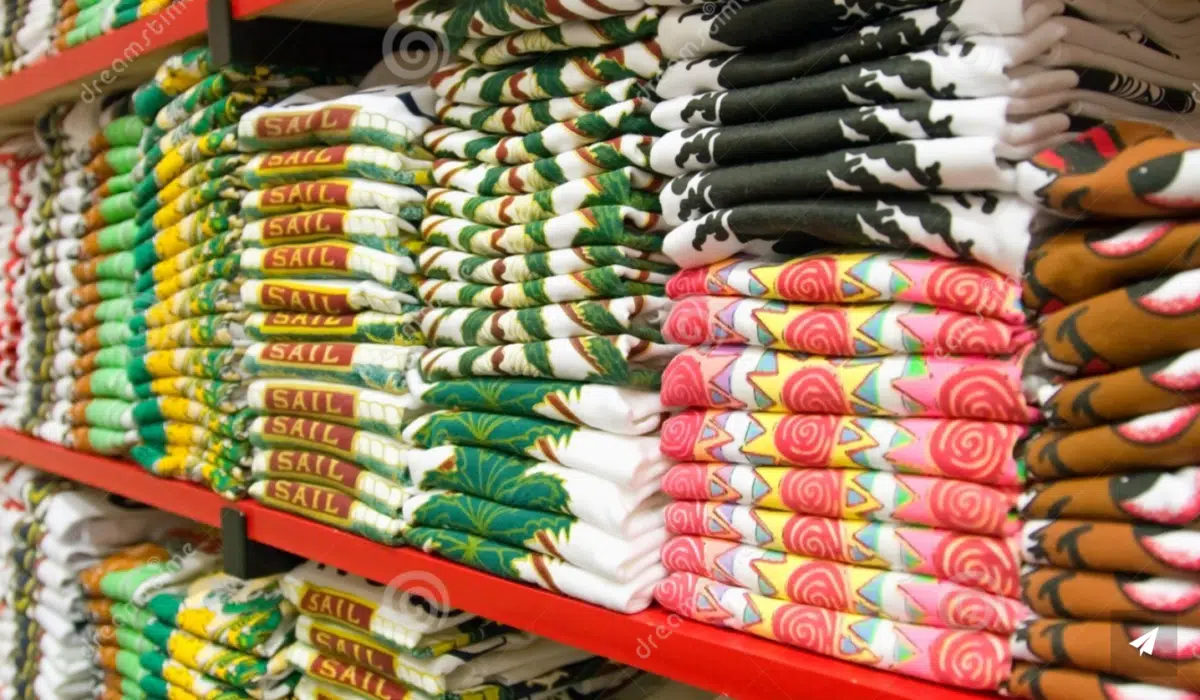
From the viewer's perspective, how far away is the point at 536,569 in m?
0.88

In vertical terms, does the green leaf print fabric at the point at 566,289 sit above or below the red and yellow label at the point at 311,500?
above

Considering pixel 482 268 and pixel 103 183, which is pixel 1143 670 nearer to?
pixel 482 268

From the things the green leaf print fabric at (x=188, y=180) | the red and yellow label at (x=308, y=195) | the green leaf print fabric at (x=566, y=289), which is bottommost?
the green leaf print fabric at (x=566, y=289)

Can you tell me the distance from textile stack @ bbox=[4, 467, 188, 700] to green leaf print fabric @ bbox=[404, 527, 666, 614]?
0.99m

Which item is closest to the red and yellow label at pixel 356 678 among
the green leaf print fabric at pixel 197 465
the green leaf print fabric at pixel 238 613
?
the green leaf print fabric at pixel 238 613

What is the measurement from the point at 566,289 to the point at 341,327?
34cm

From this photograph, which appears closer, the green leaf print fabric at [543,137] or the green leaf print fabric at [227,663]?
the green leaf print fabric at [543,137]

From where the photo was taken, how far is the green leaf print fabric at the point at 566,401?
2.75ft

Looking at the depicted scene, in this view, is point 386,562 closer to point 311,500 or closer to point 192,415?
point 311,500

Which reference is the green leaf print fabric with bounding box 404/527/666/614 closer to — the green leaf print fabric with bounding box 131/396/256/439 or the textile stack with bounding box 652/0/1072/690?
the textile stack with bounding box 652/0/1072/690

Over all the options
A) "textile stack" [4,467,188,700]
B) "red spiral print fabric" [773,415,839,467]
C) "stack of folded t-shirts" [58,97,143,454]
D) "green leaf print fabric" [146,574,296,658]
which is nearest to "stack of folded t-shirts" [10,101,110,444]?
"stack of folded t-shirts" [58,97,143,454]

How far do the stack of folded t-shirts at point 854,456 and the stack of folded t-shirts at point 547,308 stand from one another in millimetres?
52

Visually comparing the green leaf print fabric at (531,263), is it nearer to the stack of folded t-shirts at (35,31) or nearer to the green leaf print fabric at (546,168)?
the green leaf print fabric at (546,168)

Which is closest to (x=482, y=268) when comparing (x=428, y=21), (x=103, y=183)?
(x=428, y=21)
